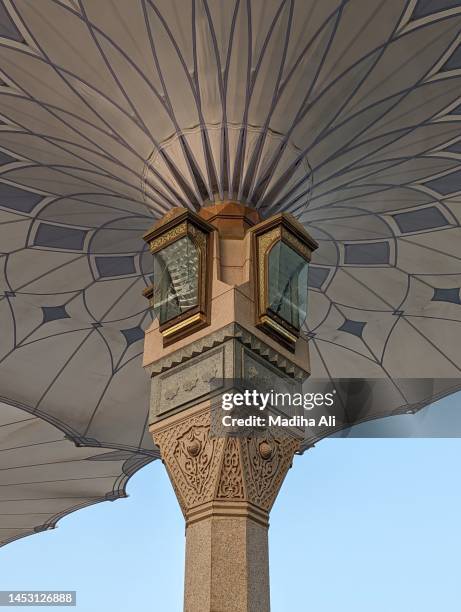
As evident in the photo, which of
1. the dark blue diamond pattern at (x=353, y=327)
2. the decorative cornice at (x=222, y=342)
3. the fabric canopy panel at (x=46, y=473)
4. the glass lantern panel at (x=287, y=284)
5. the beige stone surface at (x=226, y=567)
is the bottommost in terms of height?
the beige stone surface at (x=226, y=567)

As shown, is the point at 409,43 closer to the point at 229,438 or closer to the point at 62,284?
the point at 229,438

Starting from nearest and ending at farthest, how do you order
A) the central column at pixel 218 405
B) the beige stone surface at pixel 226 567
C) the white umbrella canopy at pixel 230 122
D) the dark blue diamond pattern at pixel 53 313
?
the beige stone surface at pixel 226 567 → the central column at pixel 218 405 → the white umbrella canopy at pixel 230 122 → the dark blue diamond pattern at pixel 53 313

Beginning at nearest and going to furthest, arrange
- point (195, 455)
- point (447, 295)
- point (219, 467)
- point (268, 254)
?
point (219, 467)
point (195, 455)
point (268, 254)
point (447, 295)

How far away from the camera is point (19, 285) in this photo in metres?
12.1

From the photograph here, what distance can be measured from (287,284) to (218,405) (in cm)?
163

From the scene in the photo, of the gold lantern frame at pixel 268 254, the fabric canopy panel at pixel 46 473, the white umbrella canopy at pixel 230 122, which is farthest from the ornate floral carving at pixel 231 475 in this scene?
the fabric canopy panel at pixel 46 473

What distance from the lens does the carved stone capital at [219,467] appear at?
21.6 feet

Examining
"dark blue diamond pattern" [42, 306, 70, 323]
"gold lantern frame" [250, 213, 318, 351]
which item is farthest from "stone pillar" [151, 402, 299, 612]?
"dark blue diamond pattern" [42, 306, 70, 323]

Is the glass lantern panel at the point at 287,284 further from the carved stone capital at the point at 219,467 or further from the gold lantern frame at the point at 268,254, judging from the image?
the carved stone capital at the point at 219,467

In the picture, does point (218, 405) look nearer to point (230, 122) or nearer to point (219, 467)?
point (219, 467)

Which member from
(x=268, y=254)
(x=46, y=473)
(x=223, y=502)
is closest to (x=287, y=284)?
(x=268, y=254)

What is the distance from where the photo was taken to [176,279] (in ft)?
25.8

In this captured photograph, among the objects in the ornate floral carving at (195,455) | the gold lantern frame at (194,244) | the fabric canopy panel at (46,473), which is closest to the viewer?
the ornate floral carving at (195,455)

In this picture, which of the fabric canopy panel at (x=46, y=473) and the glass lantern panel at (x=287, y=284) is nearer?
the glass lantern panel at (x=287, y=284)
